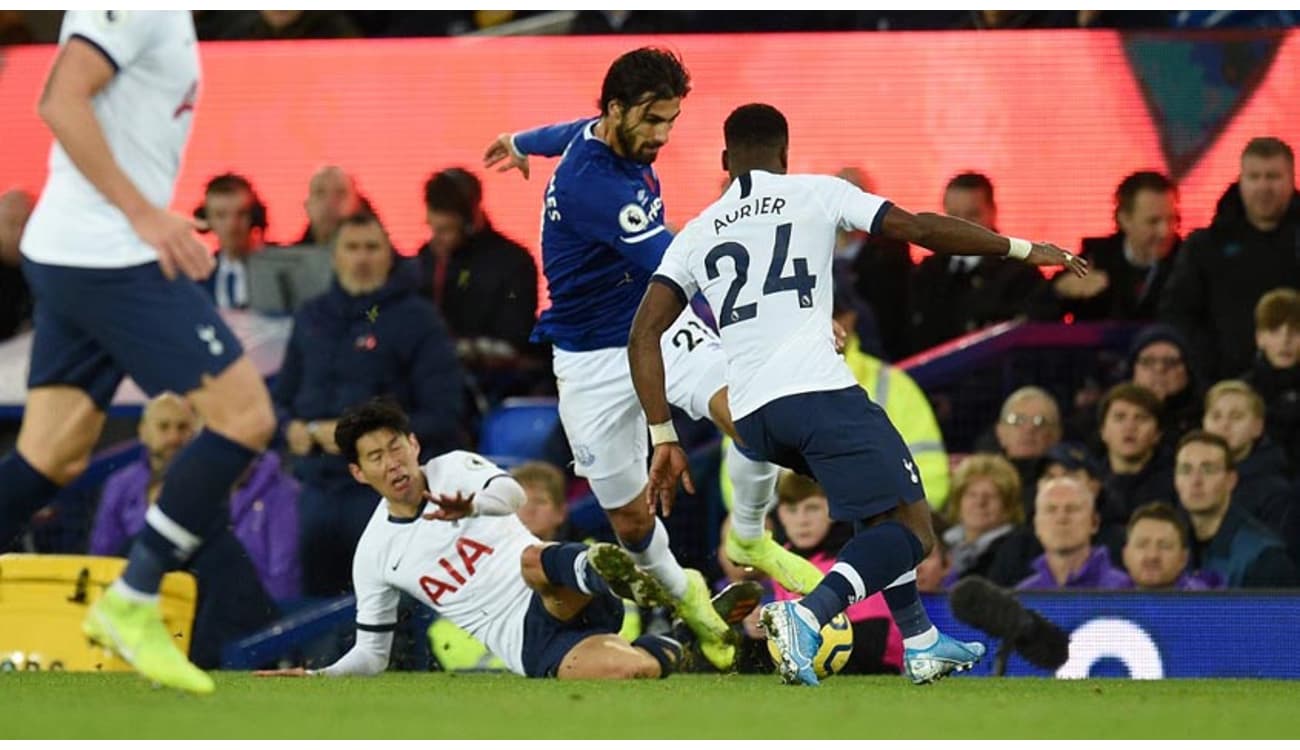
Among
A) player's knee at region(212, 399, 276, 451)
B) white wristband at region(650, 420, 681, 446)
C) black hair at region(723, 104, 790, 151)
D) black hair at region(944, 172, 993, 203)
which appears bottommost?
white wristband at region(650, 420, 681, 446)

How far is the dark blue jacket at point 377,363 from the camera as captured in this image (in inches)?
469

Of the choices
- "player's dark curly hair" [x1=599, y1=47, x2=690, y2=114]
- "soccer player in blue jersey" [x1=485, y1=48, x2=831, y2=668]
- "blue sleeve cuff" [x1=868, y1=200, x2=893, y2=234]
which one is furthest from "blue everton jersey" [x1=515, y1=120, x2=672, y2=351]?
"blue sleeve cuff" [x1=868, y1=200, x2=893, y2=234]

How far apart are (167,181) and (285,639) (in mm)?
3964

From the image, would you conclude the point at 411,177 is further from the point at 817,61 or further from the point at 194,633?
the point at 194,633

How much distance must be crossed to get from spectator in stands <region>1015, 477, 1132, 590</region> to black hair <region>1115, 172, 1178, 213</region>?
7.07 feet

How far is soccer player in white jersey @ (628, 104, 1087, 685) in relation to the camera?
→ 8.09m

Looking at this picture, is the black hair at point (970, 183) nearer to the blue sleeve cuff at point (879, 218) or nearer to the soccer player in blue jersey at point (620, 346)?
the soccer player in blue jersey at point (620, 346)

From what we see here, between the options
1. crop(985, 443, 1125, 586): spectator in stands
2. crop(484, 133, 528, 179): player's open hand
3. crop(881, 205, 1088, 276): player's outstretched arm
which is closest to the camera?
crop(881, 205, 1088, 276): player's outstretched arm

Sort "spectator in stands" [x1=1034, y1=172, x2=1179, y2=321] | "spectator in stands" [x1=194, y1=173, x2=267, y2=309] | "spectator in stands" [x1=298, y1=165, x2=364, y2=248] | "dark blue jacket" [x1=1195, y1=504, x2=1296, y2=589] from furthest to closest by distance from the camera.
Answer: "spectator in stands" [x1=194, y1=173, x2=267, y2=309] → "spectator in stands" [x1=298, y1=165, x2=364, y2=248] → "spectator in stands" [x1=1034, y1=172, x2=1179, y2=321] → "dark blue jacket" [x1=1195, y1=504, x2=1296, y2=589]

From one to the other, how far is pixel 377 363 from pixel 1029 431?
10.6 feet

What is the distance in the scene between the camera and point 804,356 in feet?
26.9

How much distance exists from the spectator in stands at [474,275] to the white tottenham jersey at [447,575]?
3454 mm

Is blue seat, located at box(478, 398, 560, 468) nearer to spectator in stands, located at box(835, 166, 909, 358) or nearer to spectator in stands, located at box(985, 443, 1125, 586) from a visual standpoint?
spectator in stands, located at box(835, 166, 909, 358)

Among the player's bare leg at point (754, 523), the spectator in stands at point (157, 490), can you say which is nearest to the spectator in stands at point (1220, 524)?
the player's bare leg at point (754, 523)
